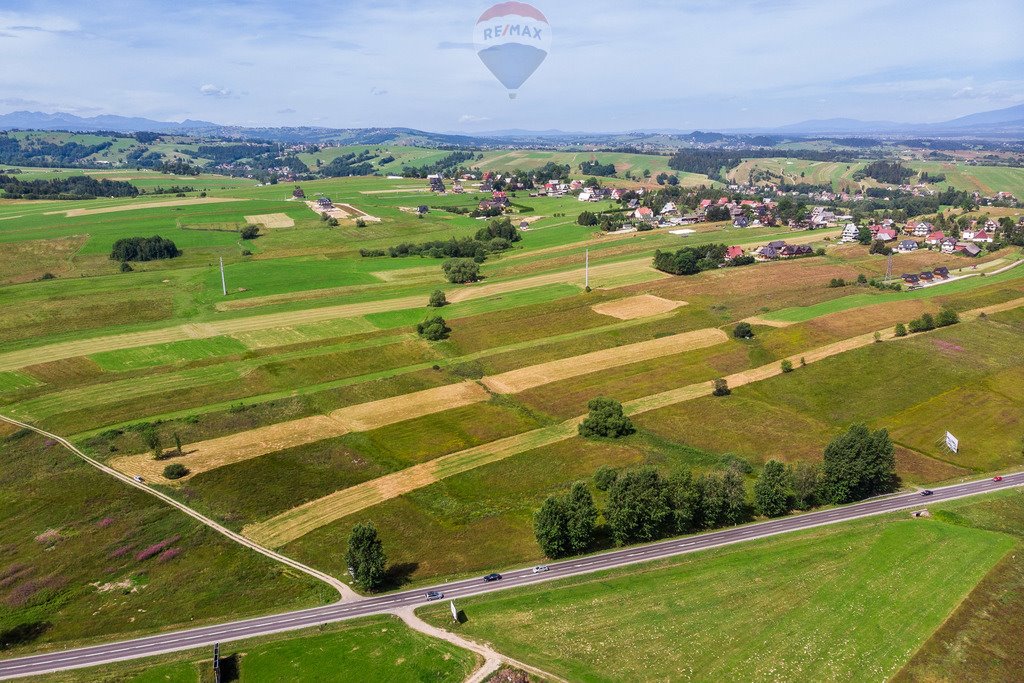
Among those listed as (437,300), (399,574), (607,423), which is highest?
(437,300)

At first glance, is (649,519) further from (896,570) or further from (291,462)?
(291,462)

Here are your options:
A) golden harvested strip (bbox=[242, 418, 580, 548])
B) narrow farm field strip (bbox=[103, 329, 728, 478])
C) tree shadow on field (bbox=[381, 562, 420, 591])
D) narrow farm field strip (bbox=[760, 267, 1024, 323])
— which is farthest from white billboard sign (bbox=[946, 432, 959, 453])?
tree shadow on field (bbox=[381, 562, 420, 591])

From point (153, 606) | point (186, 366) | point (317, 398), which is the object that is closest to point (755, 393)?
point (317, 398)

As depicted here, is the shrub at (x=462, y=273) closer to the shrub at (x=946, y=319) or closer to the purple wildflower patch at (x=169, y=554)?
the shrub at (x=946, y=319)

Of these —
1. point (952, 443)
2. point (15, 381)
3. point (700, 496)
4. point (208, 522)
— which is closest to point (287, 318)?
point (15, 381)

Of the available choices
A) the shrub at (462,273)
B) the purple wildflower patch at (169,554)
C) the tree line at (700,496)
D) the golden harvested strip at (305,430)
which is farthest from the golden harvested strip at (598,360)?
the shrub at (462,273)

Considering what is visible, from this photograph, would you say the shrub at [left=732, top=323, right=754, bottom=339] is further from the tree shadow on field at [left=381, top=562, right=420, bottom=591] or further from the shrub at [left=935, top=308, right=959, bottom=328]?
the tree shadow on field at [left=381, top=562, right=420, bottom=591]

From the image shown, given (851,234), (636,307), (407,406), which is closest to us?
(407,406)

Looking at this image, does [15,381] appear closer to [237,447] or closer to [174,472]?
[174,472]
